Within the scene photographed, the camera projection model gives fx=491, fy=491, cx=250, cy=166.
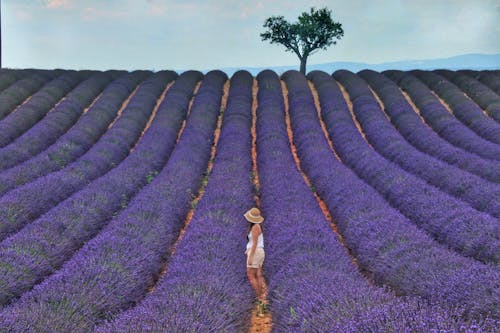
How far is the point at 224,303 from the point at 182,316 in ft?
2.61

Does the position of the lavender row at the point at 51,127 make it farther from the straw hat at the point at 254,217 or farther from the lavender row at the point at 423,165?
the lavender row at the point at 423,165

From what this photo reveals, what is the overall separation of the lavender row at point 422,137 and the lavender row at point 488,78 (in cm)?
476

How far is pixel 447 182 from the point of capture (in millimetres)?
10344

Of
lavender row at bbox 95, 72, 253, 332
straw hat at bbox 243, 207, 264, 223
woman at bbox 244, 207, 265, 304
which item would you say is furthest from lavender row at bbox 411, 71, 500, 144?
woman at bbox 244, 207, 265, 304

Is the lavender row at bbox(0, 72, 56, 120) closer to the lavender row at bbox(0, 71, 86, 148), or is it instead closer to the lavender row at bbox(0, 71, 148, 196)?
the lavender row at bbox(0, 71, 86, 148)

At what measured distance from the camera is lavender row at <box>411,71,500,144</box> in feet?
53.0

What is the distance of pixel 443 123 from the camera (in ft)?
57.7

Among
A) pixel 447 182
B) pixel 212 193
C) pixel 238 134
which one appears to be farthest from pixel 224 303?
pixel 238 134

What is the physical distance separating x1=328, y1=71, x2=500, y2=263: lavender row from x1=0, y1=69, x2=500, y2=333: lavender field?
4 cm

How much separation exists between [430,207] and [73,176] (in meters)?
7.43

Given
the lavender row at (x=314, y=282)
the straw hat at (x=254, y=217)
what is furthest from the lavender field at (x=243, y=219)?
the straw hat at (x=254, y=217)

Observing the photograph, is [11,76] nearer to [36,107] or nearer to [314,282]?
[36,107]

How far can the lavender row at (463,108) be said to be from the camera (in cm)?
1614

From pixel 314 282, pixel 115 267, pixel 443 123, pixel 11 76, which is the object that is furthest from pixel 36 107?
pixel 314 282
